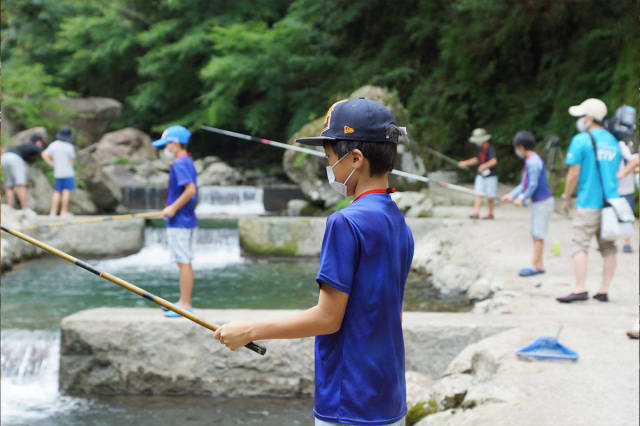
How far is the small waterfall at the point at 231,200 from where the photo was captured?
16.9 m

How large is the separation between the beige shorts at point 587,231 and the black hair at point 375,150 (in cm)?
419

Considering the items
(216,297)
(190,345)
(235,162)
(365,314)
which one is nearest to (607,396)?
(365,314)

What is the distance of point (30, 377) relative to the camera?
5.72 metres

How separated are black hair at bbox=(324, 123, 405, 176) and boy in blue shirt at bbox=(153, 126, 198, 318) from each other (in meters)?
3.62

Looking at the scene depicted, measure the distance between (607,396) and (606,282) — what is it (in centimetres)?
252

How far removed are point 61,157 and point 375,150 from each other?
10700 mm

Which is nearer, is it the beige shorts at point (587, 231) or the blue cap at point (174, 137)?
the blue cap at point (174, 137)

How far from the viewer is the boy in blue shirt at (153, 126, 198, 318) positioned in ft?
18.1

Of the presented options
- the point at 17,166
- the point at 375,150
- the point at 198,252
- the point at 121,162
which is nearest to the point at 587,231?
the point at 375,150

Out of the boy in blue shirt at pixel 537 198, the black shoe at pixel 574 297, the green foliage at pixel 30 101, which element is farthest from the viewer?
the green foliage at pixel 30 101

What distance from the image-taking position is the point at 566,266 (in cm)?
808

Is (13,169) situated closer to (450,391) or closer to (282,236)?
(282,236)

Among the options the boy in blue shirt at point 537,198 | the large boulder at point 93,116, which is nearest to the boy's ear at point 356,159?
the boy in blue shirt at point 537,198

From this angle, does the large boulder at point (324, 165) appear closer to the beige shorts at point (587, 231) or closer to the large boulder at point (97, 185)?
the large boulder at point (97, 185)
